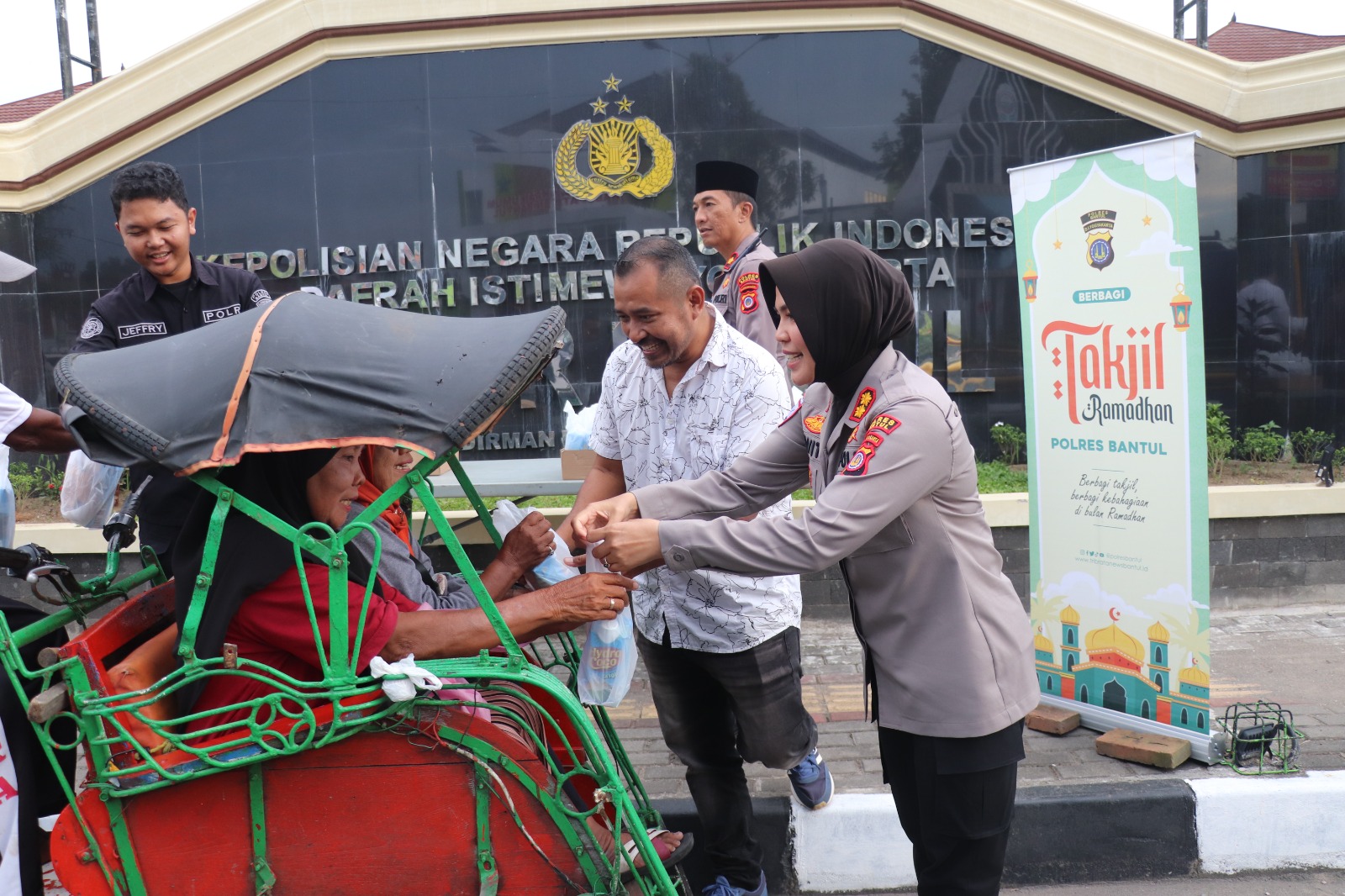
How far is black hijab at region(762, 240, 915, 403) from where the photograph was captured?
2412mm

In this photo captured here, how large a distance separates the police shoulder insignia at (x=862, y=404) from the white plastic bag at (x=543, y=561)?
0.91m

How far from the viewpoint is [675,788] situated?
4.11 m

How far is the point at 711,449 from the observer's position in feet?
10.6

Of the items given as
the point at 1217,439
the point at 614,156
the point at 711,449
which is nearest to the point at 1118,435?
the point at 711,449

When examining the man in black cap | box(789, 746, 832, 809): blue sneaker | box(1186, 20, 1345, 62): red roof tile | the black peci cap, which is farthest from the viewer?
box(1186, 20, 1345, 62): red roof tile

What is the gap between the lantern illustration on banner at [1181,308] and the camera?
405 centimetres

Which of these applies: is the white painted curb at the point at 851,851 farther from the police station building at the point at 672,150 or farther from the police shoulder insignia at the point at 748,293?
the police station building at the point at 672,150

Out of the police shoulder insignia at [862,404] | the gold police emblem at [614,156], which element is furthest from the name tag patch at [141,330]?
the gold police emblem at [614,156]

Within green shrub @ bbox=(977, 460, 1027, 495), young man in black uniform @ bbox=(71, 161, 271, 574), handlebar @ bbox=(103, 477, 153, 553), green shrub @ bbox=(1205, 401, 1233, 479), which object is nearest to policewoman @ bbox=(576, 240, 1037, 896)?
handlebar @ bbox=(103, 477, 153, 553)

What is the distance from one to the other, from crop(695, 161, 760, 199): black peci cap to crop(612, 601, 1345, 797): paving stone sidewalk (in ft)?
7.87

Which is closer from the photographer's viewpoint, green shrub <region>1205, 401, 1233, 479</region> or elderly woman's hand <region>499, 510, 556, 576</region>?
elderly woman's hand <region>499, 510, 556, 576</region>

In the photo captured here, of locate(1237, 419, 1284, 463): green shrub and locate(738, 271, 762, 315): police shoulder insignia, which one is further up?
locate(738, 271, 762, 315): police shoulder insignia

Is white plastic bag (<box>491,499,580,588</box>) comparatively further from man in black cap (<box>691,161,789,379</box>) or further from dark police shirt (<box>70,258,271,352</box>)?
man in black cap (<box>691,161,789,379</box>)

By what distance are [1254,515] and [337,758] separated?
5727 mm
